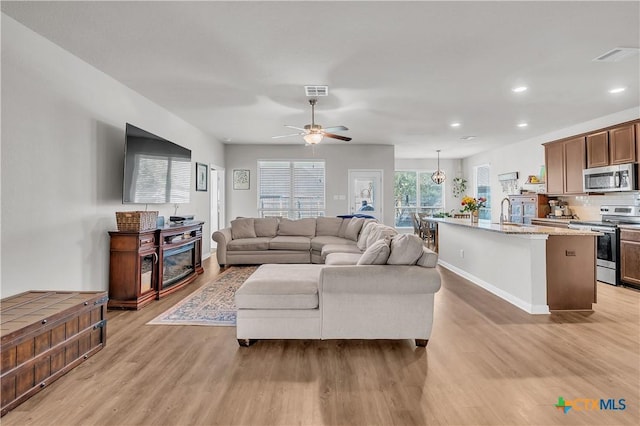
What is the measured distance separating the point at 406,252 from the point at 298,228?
12.6ft

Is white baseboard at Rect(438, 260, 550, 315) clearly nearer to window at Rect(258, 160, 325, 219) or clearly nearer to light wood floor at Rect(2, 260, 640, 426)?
light wood floor at Rect(2, 260, 640, 426)

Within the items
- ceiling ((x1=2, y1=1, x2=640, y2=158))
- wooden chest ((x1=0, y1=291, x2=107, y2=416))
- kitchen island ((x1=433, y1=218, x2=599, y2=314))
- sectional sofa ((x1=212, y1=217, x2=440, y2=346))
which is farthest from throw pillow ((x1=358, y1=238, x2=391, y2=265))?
wooden chest ((x1=0, y1=291, x2=107, y2=416))

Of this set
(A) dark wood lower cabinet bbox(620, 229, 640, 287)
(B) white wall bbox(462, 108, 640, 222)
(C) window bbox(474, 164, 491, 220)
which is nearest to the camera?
(A) dark wood lower cabinet bbox(620, 229, 640, 287)

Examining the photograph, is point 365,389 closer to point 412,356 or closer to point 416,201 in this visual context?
point 412,356

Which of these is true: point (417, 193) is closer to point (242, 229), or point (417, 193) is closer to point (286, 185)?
point (286, 185)

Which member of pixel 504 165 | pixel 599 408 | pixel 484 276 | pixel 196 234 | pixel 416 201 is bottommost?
pixel 599 408

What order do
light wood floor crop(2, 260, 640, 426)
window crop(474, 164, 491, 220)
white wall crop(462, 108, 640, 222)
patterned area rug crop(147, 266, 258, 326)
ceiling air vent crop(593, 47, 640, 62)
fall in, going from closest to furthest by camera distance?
light wood floor crop(2, 260, 640, 426) → ceiling air vent crop(593, 47, 640, 62) → patterned area rug crop(147, 266, 258, 326) → white wall crop(462, 108, 640, 222) → window crop(474, 164, 491, 220)

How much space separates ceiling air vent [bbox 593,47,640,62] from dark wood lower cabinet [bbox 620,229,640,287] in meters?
2.46

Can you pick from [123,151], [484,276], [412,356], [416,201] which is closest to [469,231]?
[484,276]

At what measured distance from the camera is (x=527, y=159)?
285 inches

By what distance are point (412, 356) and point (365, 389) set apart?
62cm

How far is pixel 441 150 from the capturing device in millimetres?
8758

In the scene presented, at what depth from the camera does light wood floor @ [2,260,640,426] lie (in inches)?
70.2

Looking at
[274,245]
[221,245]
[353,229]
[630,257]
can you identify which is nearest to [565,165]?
[630,257]
